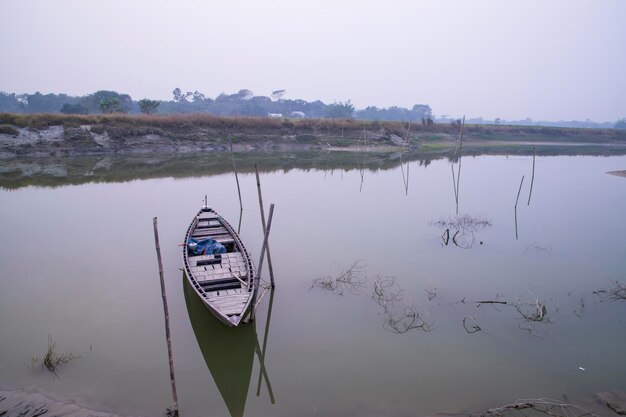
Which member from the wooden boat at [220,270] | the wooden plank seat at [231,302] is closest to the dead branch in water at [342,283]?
the wooden boat at [220,270]

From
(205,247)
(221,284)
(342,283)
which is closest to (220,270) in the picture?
(221,284)

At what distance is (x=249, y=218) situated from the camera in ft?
44.4

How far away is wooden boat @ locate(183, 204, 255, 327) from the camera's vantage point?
633 centimetres

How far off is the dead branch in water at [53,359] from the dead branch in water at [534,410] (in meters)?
5.59

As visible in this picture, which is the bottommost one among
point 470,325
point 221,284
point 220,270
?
point 470,325

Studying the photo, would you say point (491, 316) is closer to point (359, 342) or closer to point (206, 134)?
point (359, 342)

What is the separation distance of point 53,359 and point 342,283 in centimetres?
529

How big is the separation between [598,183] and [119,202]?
23.6 meters

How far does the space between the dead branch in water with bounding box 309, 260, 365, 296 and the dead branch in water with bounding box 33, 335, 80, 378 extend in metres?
4.45

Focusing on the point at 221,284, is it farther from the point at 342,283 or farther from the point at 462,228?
the point at 462,228

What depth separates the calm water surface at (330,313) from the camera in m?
5.63

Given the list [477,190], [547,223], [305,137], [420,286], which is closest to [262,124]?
[305,137]

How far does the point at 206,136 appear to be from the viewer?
33094 mm

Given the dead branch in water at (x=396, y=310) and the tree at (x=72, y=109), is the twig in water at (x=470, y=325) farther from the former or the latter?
the tree at (x=72, y=109)
